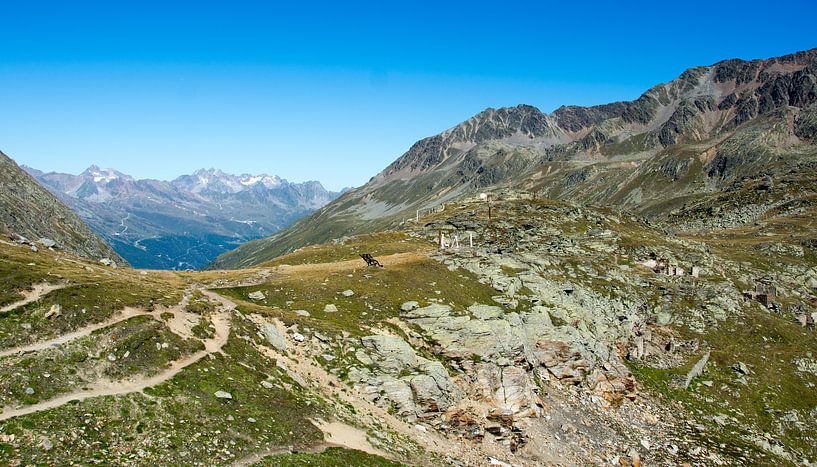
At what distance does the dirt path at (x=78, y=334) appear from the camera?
28469 mm

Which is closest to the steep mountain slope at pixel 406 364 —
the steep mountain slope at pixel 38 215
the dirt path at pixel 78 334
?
the dirt path at pixel 78 334

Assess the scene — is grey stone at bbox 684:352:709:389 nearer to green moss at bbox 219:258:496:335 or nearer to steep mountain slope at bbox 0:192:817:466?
steep mountain slope at bbox 0:192:817:466

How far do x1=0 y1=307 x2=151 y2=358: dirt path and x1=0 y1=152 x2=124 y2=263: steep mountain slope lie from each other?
76.8m

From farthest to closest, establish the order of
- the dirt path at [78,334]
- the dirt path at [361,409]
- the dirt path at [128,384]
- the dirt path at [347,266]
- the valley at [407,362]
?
the dirt path at [347,266]
the dirt path at [361,409]
the dirt path at [78,334]
the valley at [407,362]
the dirt path at [128,384]

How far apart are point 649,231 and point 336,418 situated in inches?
4417

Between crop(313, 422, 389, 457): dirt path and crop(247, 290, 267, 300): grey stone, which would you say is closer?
crop(313, 422, 389, 457): dirt path

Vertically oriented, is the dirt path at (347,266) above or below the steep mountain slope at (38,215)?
below

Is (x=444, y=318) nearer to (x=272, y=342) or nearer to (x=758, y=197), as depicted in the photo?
(x=272, y=342)

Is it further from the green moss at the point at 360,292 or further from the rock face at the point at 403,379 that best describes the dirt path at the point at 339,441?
the green moss at the point at 360,292

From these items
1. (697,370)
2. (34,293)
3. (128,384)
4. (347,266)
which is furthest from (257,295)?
(697,370)

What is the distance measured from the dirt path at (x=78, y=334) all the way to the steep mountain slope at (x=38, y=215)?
7683cm

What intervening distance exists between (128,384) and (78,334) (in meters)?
6.38

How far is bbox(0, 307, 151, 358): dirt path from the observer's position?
28469mm

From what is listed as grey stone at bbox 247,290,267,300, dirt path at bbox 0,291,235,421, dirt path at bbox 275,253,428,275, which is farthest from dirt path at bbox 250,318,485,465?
dirt path at bbox 275,253,428,275
